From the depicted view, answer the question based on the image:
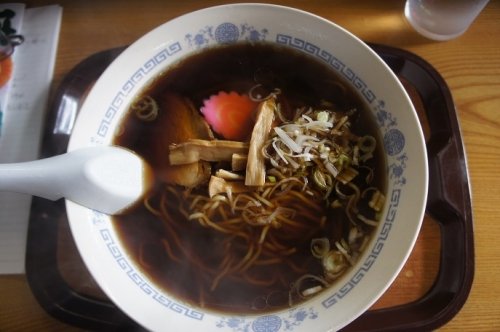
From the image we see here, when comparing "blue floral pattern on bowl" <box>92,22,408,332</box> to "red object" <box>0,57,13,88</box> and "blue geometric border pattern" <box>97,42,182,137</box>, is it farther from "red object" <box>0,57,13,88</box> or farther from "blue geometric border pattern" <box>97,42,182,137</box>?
"red object" <box>0,57,13,88</box>

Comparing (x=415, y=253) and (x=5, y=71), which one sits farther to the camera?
(x=5, y=71)

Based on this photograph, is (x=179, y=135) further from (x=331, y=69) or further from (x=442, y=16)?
(x=442, y=16)

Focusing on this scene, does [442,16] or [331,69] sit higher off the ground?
[442,16]

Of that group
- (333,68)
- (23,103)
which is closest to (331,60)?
(333,68)

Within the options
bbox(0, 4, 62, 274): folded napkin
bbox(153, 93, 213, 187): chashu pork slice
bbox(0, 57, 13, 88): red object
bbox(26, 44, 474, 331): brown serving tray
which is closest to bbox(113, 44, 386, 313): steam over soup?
bbox(153, 93, 213, 187): chashu pork slice

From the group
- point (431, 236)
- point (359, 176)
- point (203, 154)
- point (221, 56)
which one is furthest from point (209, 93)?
point (431, 236)

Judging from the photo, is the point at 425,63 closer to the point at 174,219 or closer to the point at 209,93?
the point at 209,93
